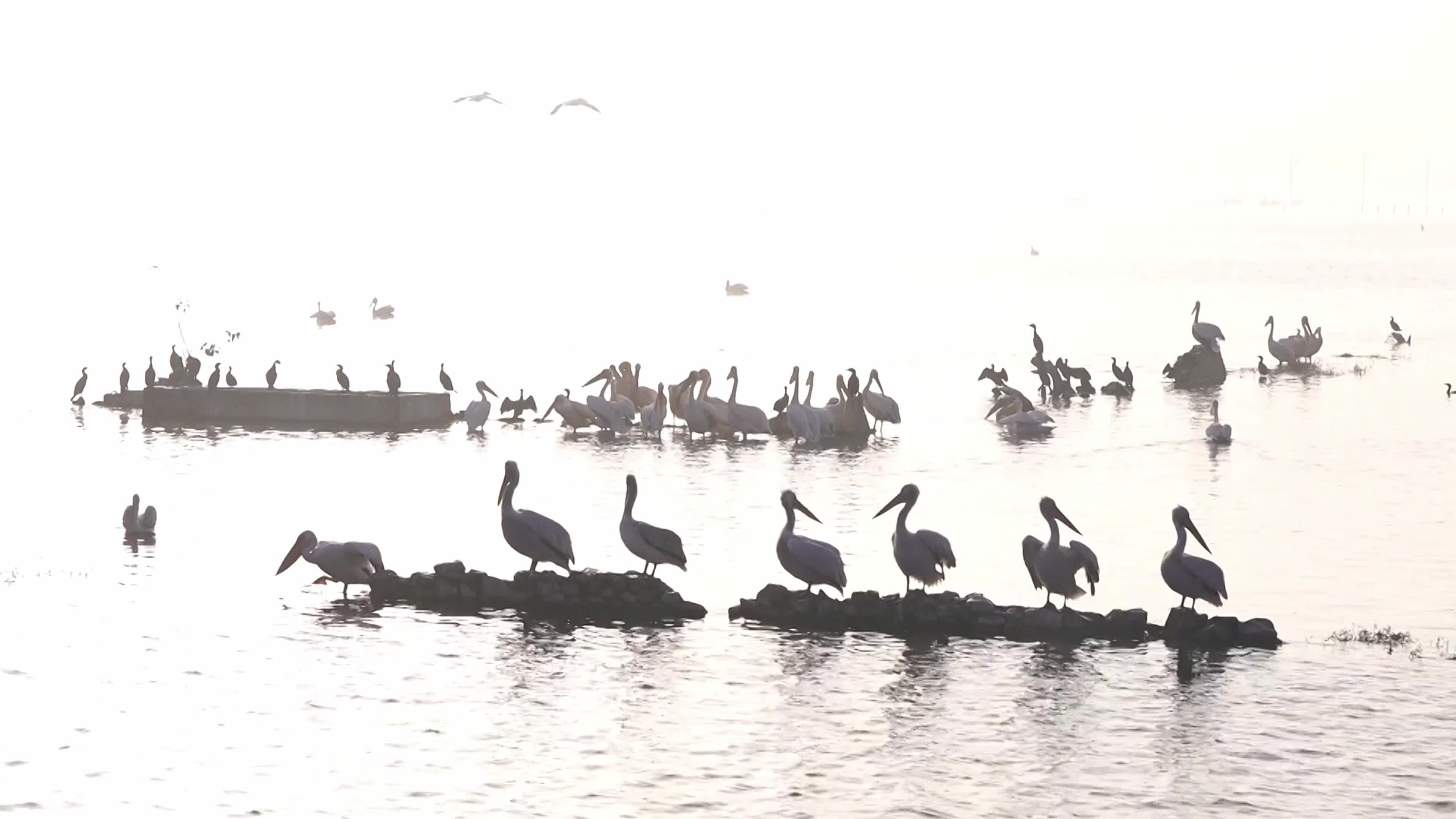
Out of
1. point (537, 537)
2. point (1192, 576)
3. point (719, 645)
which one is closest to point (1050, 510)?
point (1192, 576)

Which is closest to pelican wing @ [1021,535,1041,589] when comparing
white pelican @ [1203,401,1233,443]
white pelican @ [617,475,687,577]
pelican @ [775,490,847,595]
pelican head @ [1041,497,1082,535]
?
pelican head @ [1041,497,1082,535]

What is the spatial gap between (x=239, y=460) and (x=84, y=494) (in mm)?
5072

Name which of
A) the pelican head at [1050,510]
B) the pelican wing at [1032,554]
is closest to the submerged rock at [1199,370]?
the pelican head at [1050,510]

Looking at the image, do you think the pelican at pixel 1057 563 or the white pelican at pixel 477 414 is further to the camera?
the white pelican at pixel 477 414

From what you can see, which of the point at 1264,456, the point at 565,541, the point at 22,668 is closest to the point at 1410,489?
the point at 1264,456

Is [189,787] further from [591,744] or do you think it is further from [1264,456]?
[1264,456]

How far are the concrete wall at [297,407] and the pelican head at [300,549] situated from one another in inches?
838

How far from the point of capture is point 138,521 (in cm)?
2831

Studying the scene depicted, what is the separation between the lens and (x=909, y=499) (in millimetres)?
22656

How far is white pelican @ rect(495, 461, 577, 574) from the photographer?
73.3 feet

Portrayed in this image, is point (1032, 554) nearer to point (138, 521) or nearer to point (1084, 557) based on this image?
point (1084, 557)

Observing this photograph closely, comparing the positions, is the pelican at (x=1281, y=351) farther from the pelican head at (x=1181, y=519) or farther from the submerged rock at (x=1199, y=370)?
the pelican head at (x=1181, y=519)

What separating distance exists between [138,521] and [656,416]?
17106 millimetres

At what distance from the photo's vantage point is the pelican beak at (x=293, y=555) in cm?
2403
